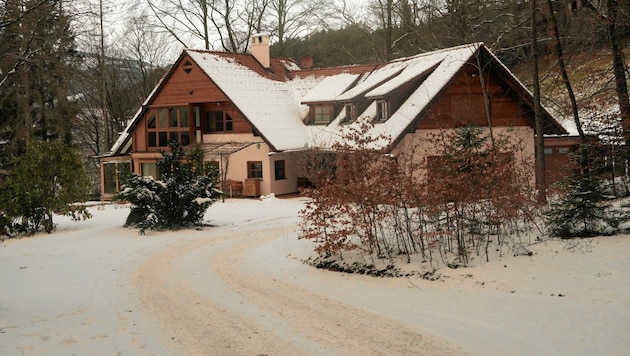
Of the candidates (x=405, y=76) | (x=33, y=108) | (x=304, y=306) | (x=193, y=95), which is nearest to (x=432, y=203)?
(x=304, y=306)

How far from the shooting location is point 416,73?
28.8 meters

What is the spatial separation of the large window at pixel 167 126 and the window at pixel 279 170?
231 inches

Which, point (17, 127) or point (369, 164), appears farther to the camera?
point (17, 127)

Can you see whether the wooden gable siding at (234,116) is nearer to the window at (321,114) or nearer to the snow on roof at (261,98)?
the snow on roof at (261,98)

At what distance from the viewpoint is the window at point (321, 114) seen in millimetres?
31908

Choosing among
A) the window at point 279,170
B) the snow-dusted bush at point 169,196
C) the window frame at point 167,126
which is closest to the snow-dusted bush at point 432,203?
the snow-dusted bush at point 169,196

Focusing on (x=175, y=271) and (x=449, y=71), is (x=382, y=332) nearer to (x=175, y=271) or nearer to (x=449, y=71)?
(x=175, y=271)

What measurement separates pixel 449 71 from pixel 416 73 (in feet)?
6.25

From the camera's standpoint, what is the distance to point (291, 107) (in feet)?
109

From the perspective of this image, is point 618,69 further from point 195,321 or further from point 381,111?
point 381,111

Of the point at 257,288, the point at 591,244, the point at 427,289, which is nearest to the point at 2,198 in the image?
the point at 257,288

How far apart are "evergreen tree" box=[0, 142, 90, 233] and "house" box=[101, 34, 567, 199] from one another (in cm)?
483

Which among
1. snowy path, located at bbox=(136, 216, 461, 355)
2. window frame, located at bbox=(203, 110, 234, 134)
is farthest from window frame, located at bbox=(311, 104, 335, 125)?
snowy path, located at bbox=(136, 216, 461, 355)

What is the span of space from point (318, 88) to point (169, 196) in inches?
604
